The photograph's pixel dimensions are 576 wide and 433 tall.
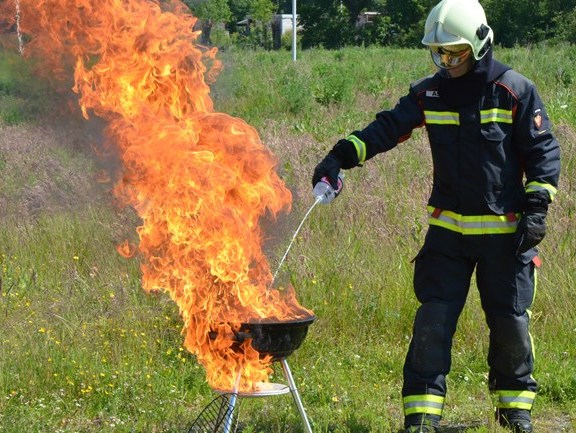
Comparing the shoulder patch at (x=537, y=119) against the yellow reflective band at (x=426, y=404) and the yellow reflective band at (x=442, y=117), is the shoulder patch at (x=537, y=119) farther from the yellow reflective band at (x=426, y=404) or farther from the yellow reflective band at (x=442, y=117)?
the yellow reflective band at (x=426, y=404)

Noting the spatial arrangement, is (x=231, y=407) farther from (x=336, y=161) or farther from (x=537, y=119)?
(x=537, y=119)

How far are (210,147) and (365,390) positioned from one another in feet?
6.08

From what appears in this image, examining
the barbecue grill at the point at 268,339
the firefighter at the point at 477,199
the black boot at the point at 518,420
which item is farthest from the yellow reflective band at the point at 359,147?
the black boot at the point at 518,420

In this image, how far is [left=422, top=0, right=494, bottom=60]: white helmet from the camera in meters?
4.56

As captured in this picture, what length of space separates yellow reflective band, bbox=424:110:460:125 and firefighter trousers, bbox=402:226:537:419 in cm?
53

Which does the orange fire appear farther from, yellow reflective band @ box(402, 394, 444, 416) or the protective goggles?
the protective goggles

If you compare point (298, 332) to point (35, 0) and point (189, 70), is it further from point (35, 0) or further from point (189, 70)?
point (35, 0)

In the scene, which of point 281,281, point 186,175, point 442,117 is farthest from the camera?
point 281,281

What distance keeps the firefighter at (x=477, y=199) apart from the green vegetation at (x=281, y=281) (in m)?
0.35

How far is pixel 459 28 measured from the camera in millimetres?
4559

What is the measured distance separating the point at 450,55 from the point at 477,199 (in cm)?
71

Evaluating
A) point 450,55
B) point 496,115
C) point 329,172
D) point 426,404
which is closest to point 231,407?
point 426,404

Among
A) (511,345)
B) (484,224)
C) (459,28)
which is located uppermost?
(459,28)

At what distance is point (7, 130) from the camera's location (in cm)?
1205
